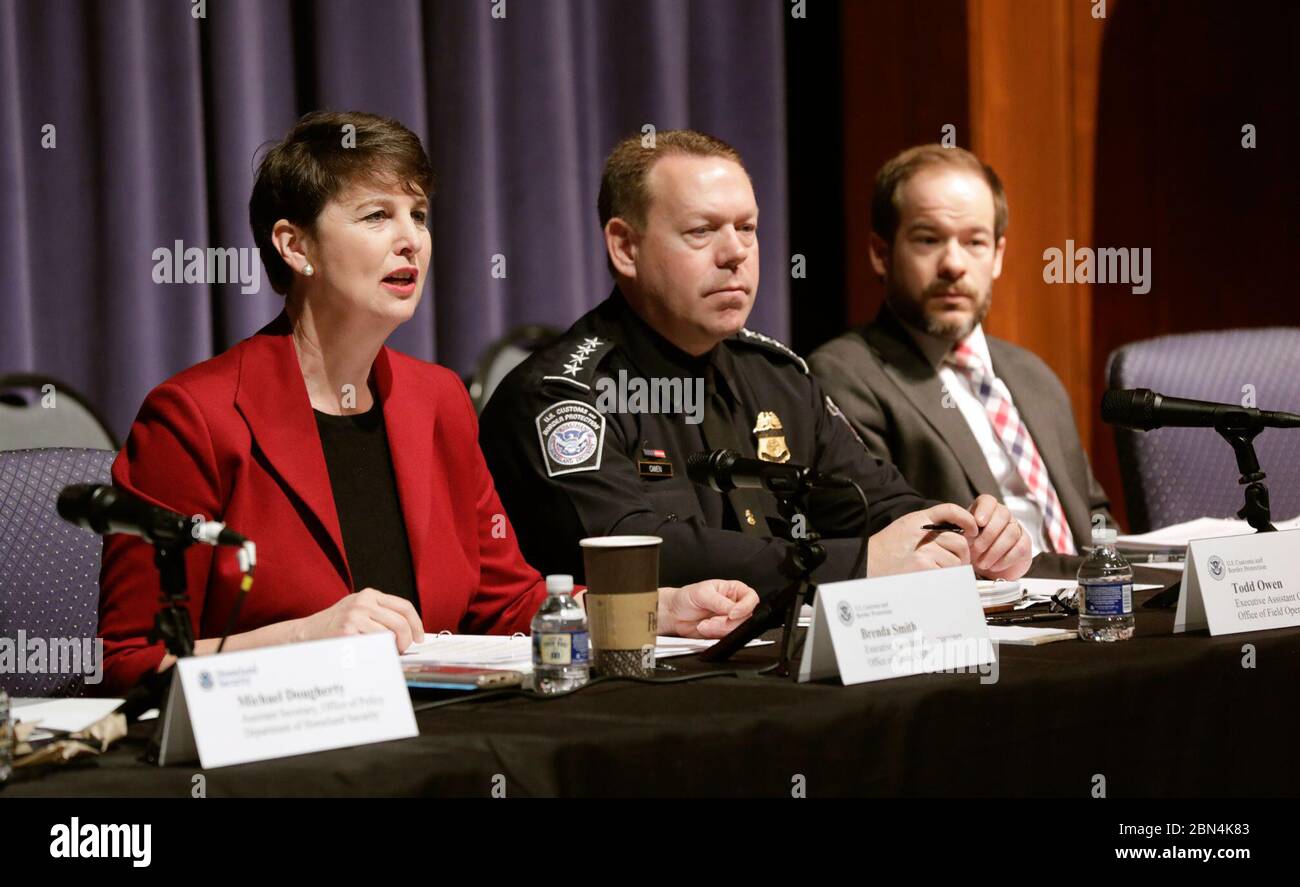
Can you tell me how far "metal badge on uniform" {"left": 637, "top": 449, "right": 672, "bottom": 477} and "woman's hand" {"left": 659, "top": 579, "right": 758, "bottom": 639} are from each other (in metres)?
0.58

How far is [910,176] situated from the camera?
358 centimetres

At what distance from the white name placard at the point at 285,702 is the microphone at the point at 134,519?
0.11m

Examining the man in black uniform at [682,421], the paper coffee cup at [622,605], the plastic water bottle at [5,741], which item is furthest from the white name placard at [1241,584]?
the plastic water bottle at [5,741]

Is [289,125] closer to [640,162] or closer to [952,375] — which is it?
[640,162]

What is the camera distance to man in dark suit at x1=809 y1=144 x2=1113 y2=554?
3354mm

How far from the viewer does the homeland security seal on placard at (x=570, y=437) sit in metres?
2.53

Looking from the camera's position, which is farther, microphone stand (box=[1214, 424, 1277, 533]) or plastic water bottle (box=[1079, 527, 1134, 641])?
microphone stand (box=[1214, 424, 1277, 533])

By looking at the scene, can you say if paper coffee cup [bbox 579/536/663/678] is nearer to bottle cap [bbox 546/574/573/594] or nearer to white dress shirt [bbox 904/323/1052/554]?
bottle cap [bbox 546/574/573/594]

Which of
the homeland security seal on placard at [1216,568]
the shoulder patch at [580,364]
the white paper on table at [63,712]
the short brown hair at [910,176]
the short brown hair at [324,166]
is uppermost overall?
the short brown hair at [910,176]

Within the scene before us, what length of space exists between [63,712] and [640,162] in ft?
5.35

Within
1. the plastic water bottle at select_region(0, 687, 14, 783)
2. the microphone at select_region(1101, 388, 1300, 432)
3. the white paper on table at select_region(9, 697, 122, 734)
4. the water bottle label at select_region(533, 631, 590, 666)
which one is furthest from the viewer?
the microphone at select_region(1101, 388, 1300, 432)

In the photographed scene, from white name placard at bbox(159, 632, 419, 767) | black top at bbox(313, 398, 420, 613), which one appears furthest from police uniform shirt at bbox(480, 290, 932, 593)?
white name placard at bbox(159, 632, 419, 767)

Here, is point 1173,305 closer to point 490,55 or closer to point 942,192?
point 942,192

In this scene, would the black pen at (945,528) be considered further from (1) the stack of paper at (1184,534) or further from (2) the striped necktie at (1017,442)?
(2) the striped necktie at (1017,442)
